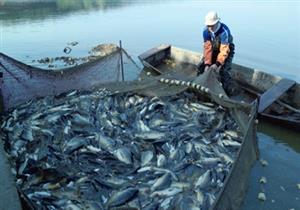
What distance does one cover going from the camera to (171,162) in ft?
19.5

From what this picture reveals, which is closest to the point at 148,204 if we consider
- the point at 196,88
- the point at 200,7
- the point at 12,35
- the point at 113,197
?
the point at 113,197

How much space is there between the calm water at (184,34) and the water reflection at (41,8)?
0.06m

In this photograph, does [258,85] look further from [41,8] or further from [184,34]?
[41,8]

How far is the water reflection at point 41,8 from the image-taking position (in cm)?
2638

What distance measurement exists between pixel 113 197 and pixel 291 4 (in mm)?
31398

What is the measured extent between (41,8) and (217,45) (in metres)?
25.4

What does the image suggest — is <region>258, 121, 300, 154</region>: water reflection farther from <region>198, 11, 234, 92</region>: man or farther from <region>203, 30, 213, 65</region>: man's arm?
<region>203, 30, 213, 65</region>: man's arm

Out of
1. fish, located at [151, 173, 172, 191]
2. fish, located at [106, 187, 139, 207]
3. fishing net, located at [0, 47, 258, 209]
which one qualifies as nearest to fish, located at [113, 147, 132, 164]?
fishing net, located at [0, 47, 258, 209]

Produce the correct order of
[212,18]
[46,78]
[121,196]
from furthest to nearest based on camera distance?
[46,78], [212,18], [121,196]

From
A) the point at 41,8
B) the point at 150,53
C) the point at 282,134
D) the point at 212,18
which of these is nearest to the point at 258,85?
the point at 282,134

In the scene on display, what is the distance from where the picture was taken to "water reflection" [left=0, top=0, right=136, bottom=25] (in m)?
26.4

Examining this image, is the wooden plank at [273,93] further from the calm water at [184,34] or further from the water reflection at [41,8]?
the water reflection at [41,8]

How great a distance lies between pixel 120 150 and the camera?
6.06m

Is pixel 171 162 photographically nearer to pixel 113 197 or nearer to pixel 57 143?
pixel 113 197
